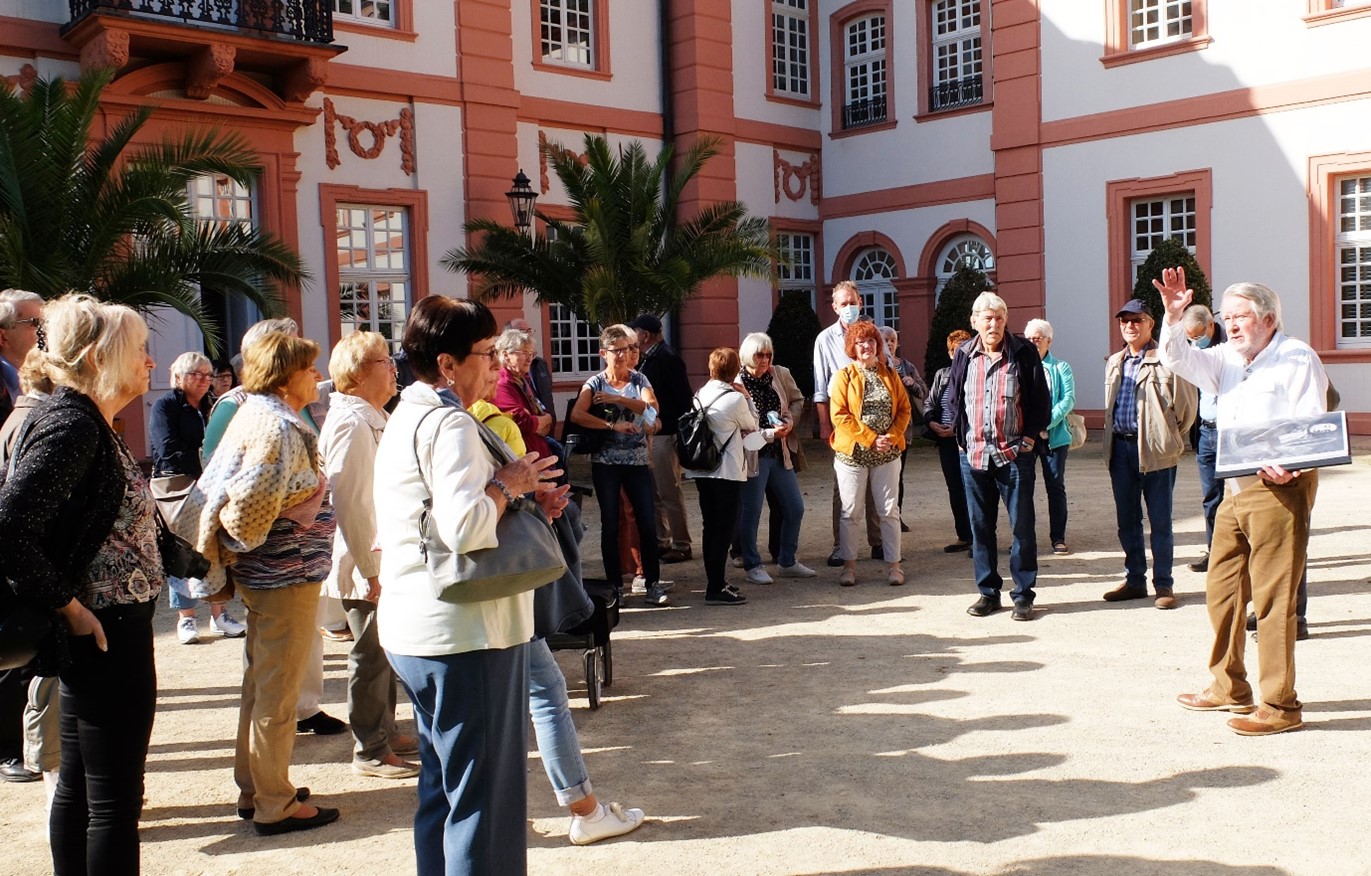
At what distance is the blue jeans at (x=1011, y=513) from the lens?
7.32 m

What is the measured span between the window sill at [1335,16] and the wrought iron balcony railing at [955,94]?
199 inches

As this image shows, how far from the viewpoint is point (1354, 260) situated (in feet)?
56.1

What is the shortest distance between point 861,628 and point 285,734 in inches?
150

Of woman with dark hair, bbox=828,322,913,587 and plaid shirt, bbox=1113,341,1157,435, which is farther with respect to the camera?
woman with dark hair, bbox=828,322,913,587

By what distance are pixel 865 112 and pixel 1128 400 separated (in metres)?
15.3

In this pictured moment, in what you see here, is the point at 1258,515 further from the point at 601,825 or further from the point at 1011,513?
the point at 601,825

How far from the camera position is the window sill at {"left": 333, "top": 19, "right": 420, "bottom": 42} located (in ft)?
51.9

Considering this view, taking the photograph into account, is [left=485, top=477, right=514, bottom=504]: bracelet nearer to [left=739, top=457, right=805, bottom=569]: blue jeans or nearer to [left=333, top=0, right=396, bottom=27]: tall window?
[left=739, top=457, right=805, bottom=569]: blue jeans

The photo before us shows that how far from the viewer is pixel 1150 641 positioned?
22.2ft

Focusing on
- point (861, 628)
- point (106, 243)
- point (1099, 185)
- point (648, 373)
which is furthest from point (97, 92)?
point (1099, 185)

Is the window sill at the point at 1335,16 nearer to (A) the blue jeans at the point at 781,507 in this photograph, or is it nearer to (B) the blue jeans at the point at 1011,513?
(A) the blue jeans at the point at 781,507

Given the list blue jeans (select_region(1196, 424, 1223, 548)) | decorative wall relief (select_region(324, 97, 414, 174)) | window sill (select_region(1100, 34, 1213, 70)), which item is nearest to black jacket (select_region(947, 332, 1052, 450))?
blue jeans (select_region(1196, 424, 1223, 548))

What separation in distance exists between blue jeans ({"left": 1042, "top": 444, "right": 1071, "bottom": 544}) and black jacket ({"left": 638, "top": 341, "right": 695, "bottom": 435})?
2.58 metres

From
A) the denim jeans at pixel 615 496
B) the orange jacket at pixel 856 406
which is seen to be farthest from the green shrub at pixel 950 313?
the denim jeans at pixel 615 496
